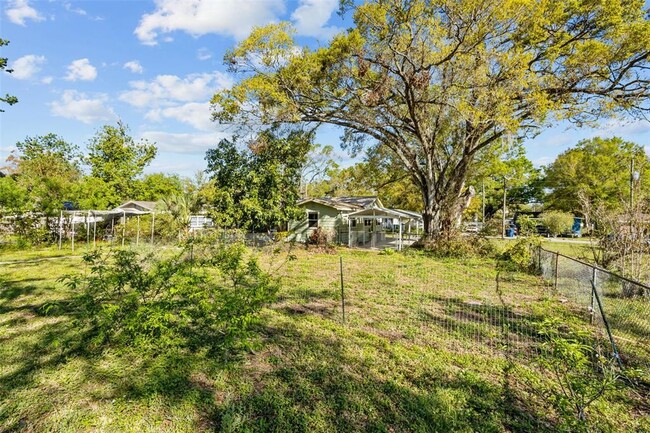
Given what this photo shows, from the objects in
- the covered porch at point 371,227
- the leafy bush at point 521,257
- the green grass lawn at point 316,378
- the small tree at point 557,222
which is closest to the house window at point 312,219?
the covered porch at point 371,227

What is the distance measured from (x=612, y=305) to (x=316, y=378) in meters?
6.46

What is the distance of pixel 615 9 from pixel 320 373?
15789mm

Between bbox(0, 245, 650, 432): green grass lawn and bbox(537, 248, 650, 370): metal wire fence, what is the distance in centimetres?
52

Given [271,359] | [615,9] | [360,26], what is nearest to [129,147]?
[360,26]

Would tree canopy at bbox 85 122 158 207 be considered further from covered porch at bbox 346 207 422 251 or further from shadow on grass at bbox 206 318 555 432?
shadow on grass at bbox 206 318 555 432

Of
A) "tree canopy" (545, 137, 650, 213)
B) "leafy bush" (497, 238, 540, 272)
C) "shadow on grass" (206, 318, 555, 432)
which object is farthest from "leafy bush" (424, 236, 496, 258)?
"tree canopy" (545, 137, 650, 213)

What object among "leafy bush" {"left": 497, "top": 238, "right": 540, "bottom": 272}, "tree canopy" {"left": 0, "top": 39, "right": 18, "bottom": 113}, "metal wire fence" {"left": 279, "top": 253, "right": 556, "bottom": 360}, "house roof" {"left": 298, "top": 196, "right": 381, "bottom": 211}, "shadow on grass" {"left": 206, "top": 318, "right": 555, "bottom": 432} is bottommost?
"shadow on grass" {"left": 206, "top": 318, "right": 555, "bottom": 432}

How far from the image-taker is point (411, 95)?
13227 mm

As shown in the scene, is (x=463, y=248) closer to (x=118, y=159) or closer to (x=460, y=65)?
(x=460, y=65)

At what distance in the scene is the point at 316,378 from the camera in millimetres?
3598

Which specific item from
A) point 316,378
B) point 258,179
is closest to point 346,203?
point 258,179

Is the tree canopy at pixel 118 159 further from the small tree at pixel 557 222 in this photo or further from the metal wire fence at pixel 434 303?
the small tree at pixel 557 222

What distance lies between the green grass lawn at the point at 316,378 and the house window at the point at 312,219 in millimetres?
12857

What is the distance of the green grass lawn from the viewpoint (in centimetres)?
286
